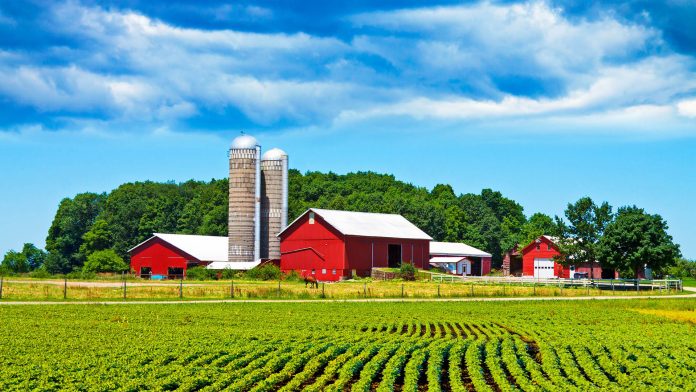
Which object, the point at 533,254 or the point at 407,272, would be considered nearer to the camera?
the point at 407,272

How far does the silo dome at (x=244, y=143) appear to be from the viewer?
85500 mm

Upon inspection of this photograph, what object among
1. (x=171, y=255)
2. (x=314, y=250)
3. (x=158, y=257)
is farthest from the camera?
(x=158, y=257)

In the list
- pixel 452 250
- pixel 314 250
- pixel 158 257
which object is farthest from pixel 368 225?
pixel 452 250

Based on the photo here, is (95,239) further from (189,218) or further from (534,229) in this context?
(534,229)

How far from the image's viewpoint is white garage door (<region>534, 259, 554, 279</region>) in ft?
304

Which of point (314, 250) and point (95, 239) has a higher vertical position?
point (95, 239)

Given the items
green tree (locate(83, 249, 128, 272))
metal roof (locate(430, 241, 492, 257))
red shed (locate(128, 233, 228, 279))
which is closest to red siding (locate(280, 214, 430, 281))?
red shed (locate(128, 233, 228, 279))

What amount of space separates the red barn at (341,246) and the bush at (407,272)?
4.46m

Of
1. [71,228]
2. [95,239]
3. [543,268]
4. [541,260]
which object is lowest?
[543,268]

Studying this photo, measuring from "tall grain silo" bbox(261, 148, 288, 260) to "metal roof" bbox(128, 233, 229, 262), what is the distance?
16.0 feet

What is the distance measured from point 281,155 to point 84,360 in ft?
225

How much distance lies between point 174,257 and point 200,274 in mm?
8016

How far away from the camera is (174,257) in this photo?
85.9m

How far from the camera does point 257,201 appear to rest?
85062 millimetres
